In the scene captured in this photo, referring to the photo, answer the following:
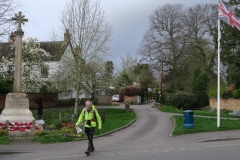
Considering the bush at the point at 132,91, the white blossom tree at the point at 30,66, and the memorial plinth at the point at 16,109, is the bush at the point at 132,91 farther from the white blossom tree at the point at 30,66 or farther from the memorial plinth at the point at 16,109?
the memorial plinth at the point at 16,109

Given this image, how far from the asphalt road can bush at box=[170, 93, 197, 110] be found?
85.6 feet

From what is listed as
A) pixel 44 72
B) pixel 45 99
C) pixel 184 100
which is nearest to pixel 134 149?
pixel 44 72

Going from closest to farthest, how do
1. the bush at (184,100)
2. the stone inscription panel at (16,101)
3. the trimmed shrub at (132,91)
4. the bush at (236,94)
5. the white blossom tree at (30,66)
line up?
the stone inscription panel at (16,101), the bush at (236,94), the white blossom tree at (30,66), the bush at (184,100), the trimmed shrub at (132,91)

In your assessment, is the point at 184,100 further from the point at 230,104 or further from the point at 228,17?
the point at 228,17

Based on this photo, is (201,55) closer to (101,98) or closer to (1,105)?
(101,98)

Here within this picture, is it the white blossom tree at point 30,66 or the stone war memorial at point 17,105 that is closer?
the stone war memorial at point 17,105

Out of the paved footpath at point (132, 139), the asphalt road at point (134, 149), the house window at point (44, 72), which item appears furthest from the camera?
the house window at point (44, 72)

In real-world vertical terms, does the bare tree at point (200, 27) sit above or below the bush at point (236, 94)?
above

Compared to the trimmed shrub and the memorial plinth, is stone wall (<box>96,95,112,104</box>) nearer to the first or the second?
the trimmed shrub

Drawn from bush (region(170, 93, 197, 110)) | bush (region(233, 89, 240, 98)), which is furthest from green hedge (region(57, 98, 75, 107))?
bush (region(233, 89, 240, 98))

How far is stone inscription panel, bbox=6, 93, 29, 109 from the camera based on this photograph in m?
18.6

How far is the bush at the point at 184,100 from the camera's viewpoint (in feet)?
147

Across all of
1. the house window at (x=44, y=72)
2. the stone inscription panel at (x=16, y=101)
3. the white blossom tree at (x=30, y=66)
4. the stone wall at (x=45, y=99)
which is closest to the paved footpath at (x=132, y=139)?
the stone inscription panel at (x=16, y=101)

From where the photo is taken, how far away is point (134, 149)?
1264 cm
